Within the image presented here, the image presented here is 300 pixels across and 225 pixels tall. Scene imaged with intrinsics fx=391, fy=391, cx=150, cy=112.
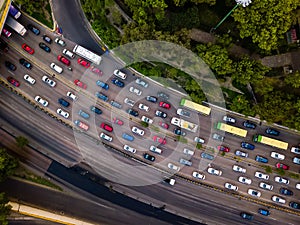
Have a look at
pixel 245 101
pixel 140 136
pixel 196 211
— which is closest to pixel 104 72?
pixel 140 136

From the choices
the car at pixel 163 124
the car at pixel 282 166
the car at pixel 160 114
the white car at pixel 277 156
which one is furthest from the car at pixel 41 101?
the car at pixel 282 166

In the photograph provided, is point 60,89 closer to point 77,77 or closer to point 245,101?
point 77,77

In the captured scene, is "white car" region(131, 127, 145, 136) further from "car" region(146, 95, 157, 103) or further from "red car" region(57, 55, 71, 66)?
"red car" region(57, 55, 71, 66)

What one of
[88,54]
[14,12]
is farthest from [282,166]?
[14,12]

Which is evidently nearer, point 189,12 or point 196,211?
point 189,12

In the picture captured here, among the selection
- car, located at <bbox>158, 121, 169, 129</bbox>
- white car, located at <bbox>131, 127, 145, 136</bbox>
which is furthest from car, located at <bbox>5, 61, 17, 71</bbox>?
car, located at <bbox>158, 121, 169, 129</bbox>

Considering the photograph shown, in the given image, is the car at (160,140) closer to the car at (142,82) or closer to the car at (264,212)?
the car at (142,82)
